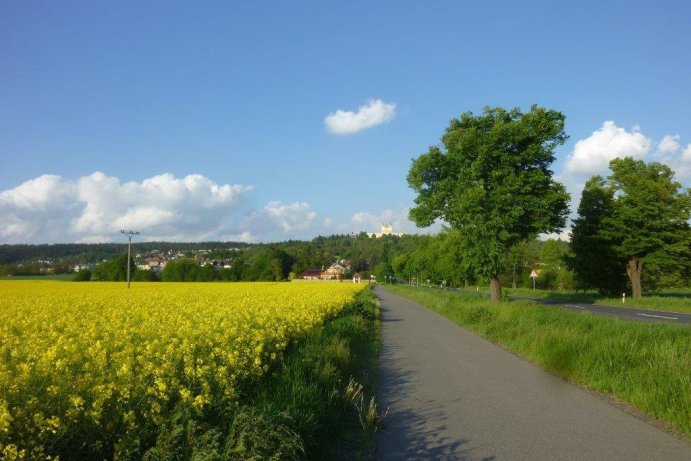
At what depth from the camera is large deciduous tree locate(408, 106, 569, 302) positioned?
25.9 meters

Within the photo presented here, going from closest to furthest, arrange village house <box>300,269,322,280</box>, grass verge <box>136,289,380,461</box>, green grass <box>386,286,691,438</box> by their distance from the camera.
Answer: grass verge <box>136,289,380,461</box>
green grass <box>386,286,691,438</box>
village house <box>300,269,322,280</box>

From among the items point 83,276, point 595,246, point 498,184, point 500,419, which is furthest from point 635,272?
point 83,276

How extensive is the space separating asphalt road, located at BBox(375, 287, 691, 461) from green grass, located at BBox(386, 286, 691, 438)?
1.17 feet

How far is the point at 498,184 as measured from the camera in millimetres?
26594

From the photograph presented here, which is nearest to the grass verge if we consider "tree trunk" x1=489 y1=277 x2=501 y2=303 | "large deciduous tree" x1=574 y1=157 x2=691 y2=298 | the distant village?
"tree trunk" x1=489 y1=277 x2=501 y2=303

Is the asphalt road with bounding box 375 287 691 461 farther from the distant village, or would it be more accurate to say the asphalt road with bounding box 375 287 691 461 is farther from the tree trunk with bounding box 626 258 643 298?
the distant village

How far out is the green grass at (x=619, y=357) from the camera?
261 inches

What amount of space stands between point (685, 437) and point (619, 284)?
1488 inches

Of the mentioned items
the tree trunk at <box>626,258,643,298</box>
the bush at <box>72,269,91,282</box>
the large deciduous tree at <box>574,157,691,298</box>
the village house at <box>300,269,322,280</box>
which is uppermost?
the large deciduous tree at <box>574,157,691,298</box>

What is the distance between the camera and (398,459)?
16.6ft

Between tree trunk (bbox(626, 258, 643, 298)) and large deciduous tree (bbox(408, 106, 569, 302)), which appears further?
tree trunk (bbox(626, 258, 643, 298))

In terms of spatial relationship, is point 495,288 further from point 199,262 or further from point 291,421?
point 199,262

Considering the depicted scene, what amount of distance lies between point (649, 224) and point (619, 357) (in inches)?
1194

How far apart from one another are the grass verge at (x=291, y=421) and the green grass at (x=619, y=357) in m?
3.58
